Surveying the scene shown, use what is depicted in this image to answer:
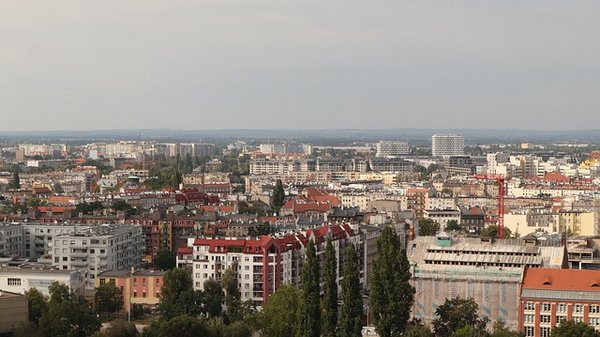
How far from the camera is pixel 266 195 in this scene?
64312mm

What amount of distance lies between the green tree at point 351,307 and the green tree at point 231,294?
5.53 m

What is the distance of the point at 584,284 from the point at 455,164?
268 feet

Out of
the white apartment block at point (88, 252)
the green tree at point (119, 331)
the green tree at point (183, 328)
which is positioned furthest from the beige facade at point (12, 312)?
the white apartment block at point (88, 252)

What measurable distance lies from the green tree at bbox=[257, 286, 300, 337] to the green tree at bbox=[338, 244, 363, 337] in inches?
75.1

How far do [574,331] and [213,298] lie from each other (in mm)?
10022

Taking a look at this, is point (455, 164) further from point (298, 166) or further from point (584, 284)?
point (584, 284)

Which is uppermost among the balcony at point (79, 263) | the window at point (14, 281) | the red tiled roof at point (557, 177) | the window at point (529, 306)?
the window at point (529, 306)

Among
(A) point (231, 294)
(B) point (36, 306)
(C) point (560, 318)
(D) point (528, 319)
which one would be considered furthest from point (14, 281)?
(C) point (560, 318)

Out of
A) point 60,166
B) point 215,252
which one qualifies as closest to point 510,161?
point 60,166

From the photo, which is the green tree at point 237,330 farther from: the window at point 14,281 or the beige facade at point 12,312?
the window at point 14,281

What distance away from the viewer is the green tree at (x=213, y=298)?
2941cm

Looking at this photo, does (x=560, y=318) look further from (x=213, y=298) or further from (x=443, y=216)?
(x=443, y=216)

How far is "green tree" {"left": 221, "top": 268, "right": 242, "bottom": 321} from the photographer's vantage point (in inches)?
1143

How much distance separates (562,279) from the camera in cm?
2639
